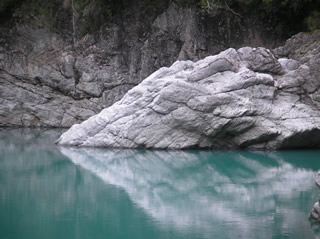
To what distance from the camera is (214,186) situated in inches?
445

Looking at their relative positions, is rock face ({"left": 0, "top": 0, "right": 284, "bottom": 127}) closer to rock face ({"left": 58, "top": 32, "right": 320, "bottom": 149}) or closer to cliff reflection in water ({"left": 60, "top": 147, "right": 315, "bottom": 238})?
rock face ({"left": 58, "top": 32, "right": 320, "bottom": 149})

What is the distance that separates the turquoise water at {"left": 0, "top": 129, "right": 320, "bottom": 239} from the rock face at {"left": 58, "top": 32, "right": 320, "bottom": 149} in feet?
2.48

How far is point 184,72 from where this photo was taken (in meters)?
18.3

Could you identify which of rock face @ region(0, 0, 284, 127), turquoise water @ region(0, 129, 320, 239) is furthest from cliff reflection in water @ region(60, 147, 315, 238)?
rock face @ region(0, 0, 284, 127)

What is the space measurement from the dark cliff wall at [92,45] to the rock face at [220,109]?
31.6ft

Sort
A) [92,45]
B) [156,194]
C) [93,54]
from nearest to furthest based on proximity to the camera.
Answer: [156,194]
[93,54]
[92,45]

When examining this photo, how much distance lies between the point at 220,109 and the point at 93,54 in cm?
1383

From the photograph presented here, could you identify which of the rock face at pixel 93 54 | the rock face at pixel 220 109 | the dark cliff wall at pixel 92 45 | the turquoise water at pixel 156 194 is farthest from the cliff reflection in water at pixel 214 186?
the dark cliff wall at pixel 92 45

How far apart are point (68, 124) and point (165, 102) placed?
40.3 feet

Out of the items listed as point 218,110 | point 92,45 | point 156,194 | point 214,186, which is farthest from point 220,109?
point 92,45

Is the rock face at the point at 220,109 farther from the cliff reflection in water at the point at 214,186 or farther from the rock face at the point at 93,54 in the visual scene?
the rock face at the point at 93,54

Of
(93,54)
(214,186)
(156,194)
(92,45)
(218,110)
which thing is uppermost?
(92,45)

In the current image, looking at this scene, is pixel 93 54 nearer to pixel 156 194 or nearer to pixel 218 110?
pixel 218 110

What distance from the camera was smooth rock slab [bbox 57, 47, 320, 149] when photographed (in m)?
17.2
